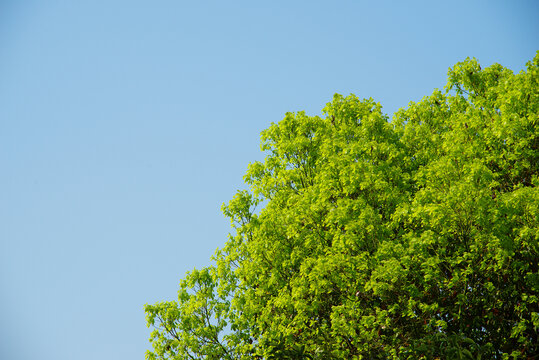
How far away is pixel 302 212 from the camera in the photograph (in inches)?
756

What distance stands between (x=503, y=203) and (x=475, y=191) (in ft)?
3.05

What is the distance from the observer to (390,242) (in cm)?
1603

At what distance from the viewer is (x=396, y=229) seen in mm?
18453

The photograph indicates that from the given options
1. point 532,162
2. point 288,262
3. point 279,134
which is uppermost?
point 279,134

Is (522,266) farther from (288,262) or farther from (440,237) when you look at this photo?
(288,262)

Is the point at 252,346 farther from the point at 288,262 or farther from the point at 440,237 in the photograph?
the point at 440,237

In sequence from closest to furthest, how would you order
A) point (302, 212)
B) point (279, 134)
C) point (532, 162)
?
point (532, 162) < point (302, 212) < point (279, 134)

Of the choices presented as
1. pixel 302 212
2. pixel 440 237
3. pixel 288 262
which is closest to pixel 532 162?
pixel 440 237

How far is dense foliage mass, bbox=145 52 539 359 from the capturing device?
15.5 meters

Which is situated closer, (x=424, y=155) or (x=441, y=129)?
(x=424, y=155)

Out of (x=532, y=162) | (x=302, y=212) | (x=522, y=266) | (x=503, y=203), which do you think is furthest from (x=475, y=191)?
(x=302, y=212)

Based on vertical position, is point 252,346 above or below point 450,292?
above

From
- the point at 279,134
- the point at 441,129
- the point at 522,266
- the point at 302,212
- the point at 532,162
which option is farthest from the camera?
the point at 279,134

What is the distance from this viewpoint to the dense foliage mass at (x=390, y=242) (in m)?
15.5
